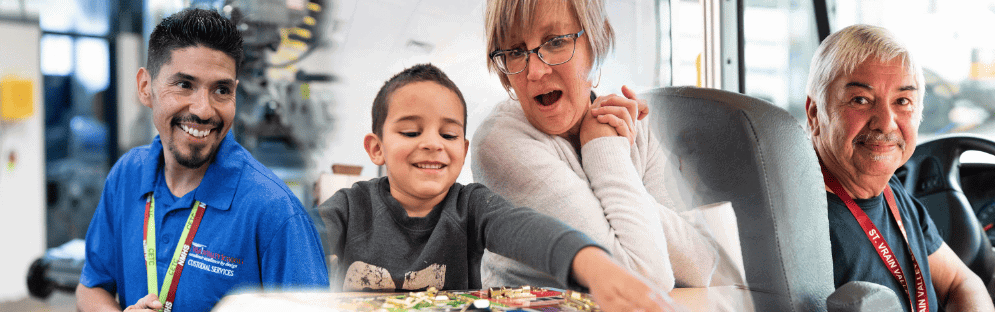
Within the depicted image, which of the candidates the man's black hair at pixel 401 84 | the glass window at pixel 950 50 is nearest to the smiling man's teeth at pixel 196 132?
the man's black hair at pixel 401 84

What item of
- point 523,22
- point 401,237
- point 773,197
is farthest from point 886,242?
point 401,237

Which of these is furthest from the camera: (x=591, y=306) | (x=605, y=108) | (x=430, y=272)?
(x=605, y=108)

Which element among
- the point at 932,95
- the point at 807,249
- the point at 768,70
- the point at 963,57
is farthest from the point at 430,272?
the point at 963,57

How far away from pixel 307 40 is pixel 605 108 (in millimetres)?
532

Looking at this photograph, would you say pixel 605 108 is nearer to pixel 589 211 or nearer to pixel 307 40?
pixel 589 211

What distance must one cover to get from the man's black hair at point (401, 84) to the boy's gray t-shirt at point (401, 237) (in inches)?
4.2

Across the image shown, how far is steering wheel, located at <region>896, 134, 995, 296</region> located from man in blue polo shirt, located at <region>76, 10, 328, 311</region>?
6.06ft

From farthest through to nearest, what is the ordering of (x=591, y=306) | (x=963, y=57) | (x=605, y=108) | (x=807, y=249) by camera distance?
(x=963, y=57) → (x=807, y=249) → (x=605, y=108) → (x=591, y=306)

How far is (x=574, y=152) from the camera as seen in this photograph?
1079 millimetres

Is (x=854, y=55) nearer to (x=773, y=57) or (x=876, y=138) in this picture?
(x=876, y=138)

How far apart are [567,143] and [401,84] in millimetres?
332

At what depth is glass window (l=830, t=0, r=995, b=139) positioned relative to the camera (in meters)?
1.66

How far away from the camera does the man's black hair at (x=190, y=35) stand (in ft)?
2.93

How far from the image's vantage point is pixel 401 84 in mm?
925
